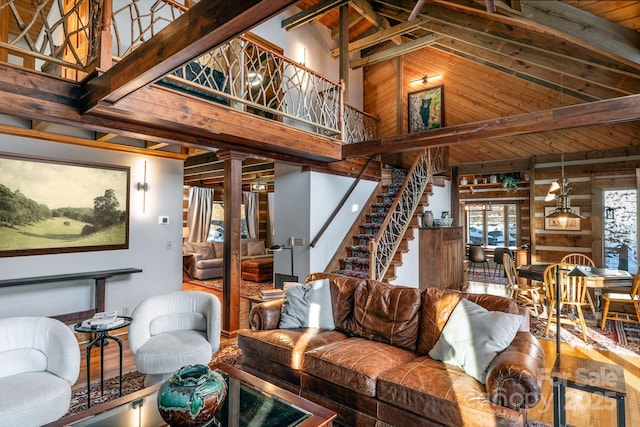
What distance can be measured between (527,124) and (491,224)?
31.3ft

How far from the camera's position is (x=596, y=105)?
10.7ft

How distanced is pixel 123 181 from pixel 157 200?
1.63ft

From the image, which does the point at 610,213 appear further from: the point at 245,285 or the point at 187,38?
the point at 245,285

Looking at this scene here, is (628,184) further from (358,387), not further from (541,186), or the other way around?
(358,387)

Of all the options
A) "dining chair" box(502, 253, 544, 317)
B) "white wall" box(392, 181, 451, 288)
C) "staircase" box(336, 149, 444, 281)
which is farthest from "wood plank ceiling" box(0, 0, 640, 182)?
"dining chair" box(502, 253, 544, 317)

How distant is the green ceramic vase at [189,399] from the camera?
1.55 m

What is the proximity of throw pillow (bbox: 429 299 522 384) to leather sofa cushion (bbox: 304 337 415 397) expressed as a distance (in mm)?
319

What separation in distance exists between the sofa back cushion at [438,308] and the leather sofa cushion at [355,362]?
0.53 feet

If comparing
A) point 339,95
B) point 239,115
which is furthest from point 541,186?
point 239,115

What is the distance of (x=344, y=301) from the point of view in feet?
10.6

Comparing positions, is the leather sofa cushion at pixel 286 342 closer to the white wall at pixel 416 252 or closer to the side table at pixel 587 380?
the side table at pixel 587 380

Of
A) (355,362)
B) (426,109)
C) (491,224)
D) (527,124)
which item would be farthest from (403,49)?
(491,224)

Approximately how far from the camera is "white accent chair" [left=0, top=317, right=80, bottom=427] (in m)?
1.97

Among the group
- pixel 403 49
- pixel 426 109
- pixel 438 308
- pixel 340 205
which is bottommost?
pixel 438 308
